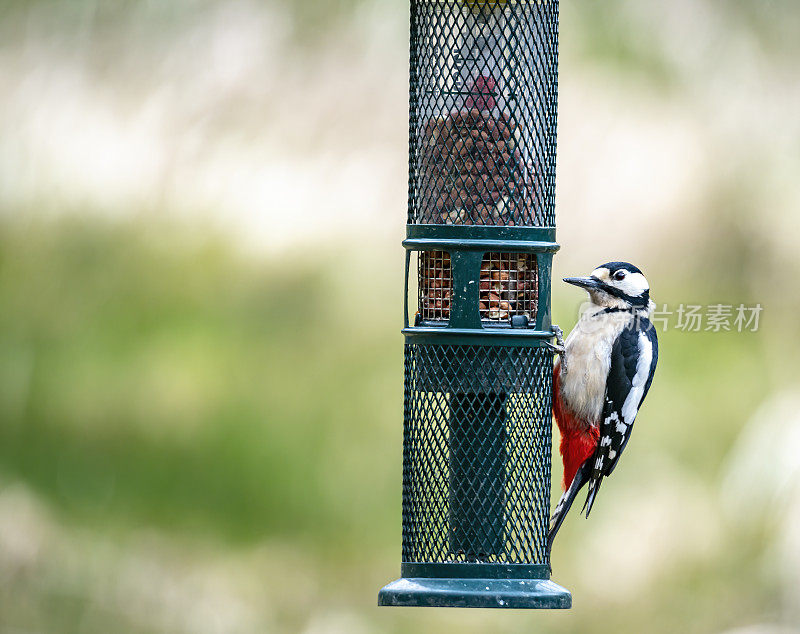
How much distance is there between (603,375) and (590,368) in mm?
62

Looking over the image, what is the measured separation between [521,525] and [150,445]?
283 centimetres

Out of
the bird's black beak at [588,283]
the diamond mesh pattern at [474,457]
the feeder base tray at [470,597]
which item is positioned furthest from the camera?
the bird's black beak at [588,283]

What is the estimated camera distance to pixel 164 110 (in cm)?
707

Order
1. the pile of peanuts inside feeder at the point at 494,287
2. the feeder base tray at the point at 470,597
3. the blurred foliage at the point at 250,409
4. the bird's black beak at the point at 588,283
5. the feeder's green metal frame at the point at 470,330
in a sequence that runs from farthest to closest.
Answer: the blurred foliage at the point at 250,409
the bird's black beak at the point at 588,283
the pile of peanuts inside feeder at the point at 494,287
the feeder's green metal frame at the point at 470,330
the feeder base tray at the point at 470,597

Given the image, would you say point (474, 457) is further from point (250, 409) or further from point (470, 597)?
point (250, 409)

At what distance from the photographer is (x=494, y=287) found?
15.5ft

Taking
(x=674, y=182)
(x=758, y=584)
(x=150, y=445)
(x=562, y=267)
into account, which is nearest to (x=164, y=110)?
(x=150, y=445)

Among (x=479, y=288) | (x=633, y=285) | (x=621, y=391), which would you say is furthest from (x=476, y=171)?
(x=621, y=391)

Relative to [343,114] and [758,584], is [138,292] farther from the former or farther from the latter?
[758,584]

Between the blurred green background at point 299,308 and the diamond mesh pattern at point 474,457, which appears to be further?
the blurred green background at point 299,308

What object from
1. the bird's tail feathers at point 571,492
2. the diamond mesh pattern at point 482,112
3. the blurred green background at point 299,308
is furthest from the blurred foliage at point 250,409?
the diamond mesh pattern at point 482,112

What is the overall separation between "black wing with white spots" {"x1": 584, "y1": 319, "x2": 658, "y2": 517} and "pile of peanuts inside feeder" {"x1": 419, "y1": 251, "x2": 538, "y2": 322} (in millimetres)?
781

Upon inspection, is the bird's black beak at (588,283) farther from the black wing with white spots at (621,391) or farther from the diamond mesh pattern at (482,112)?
the diamond mesh pattern at (482,112)

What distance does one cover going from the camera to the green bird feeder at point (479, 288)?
458 centimetres
